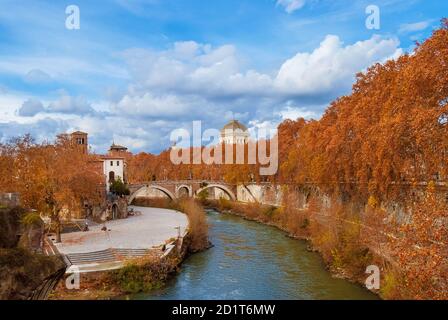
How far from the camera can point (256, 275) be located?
20.4 m

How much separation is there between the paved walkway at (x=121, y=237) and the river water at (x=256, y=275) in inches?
99.7

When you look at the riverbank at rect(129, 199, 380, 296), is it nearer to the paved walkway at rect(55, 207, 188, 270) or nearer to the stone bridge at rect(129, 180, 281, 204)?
the stone bridge at rect(129, 180, 281, 204)

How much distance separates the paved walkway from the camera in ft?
70.1

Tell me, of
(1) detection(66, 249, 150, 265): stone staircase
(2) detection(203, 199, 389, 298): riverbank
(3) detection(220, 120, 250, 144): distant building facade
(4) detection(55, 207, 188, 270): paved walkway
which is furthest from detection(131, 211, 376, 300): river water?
(3) detection(220, 120, 250, 144): distant building facade

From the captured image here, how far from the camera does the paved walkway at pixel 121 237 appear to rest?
70.1 feet

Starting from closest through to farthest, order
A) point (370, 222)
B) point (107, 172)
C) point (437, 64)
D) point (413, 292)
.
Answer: point (413, 292) < point (437, 64) < point (370, 222) < point (107, 172)

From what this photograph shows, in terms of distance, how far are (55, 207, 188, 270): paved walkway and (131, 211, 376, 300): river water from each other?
2.53 meters

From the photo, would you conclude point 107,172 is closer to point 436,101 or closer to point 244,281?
point 244,281

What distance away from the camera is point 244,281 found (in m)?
19.3

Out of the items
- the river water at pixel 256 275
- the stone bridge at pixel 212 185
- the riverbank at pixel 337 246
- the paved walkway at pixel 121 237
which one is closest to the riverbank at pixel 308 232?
the riverbank at pixel 337 246

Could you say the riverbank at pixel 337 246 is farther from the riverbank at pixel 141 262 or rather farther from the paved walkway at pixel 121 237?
the paved walkway at pixel 121 237
